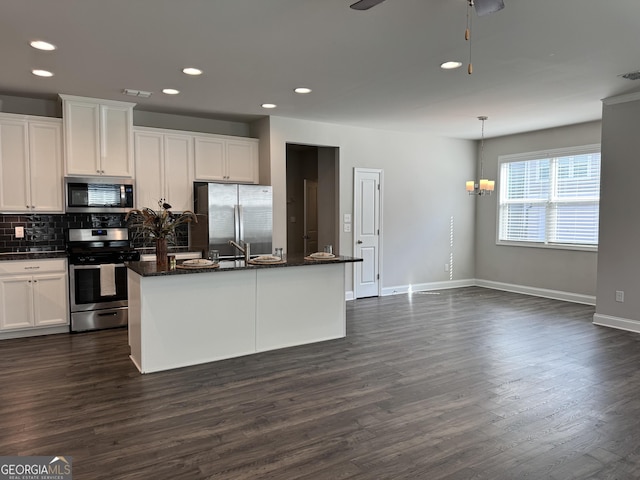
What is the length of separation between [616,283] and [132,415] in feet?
18.0

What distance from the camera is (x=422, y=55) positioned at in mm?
3799

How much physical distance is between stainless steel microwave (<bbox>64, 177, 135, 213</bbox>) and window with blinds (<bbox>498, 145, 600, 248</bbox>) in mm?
6294

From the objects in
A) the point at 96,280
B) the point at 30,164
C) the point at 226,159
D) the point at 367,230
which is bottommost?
the point at 96,280

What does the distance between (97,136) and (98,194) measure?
2.29 ft

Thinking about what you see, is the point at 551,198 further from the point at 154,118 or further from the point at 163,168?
the point at 154,118

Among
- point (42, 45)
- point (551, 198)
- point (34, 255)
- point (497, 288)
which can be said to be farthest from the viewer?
point (497, 288)

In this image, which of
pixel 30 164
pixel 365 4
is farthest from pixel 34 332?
pixel 365 4

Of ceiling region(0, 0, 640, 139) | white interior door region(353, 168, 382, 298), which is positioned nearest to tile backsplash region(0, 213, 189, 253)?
ceiling region(0, 0, 640, 139)

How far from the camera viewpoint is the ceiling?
2973mm

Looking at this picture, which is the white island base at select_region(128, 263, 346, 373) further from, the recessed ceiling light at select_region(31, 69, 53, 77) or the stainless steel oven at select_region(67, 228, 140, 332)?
the recessed ceiling light at select_region(31, 69, 53, 77)

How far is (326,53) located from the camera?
3.77 metres

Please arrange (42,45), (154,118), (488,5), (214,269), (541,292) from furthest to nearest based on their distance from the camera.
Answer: (541,292) → (154,118) → (214,269) → (42,45) → (488,5)

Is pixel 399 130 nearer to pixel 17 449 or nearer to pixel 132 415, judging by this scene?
→ pixel 132 415

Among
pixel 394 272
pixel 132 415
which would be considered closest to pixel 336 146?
pixel 394 272
